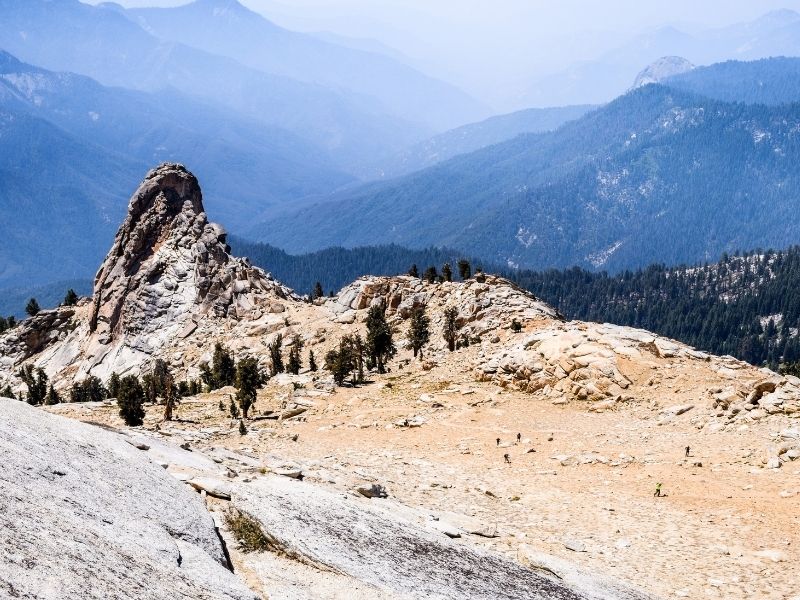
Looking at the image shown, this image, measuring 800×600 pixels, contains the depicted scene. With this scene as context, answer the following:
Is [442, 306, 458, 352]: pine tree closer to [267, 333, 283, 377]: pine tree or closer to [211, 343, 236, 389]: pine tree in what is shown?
[267, 333, 283, 377]: pine tree

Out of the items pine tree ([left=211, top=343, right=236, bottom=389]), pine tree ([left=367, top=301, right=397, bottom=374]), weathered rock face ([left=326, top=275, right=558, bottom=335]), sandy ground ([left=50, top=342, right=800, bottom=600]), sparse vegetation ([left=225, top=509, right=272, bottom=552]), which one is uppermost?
weathered rock face ([left=326, top=275, right=558, bottom=335])

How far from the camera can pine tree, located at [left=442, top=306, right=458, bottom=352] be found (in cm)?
6234

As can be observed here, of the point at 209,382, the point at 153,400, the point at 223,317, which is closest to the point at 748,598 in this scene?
the point at 153,400

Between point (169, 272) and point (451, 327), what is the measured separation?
57.8 m

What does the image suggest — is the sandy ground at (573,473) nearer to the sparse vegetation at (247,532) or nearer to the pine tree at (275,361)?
the sparse vegetation at (247,532)

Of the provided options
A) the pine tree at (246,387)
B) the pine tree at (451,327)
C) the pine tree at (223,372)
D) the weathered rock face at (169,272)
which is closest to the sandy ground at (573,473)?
the pine tree at (246,387)

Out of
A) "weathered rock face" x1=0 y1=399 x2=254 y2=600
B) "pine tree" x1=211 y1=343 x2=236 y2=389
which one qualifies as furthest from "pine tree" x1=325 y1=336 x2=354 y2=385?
"weathered rock face" x1=0 y1=399 x2=254 y2=600

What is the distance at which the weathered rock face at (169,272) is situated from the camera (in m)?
96.1

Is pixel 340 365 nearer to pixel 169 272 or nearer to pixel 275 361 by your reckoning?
pixel 275 361

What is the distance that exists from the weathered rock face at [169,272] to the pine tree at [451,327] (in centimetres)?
3205

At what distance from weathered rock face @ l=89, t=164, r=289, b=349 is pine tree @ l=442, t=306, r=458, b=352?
32051 millimetres

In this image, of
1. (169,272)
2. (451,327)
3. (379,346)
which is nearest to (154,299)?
(169,272)

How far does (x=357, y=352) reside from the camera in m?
62.3

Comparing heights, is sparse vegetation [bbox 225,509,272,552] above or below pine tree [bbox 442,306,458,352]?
below
